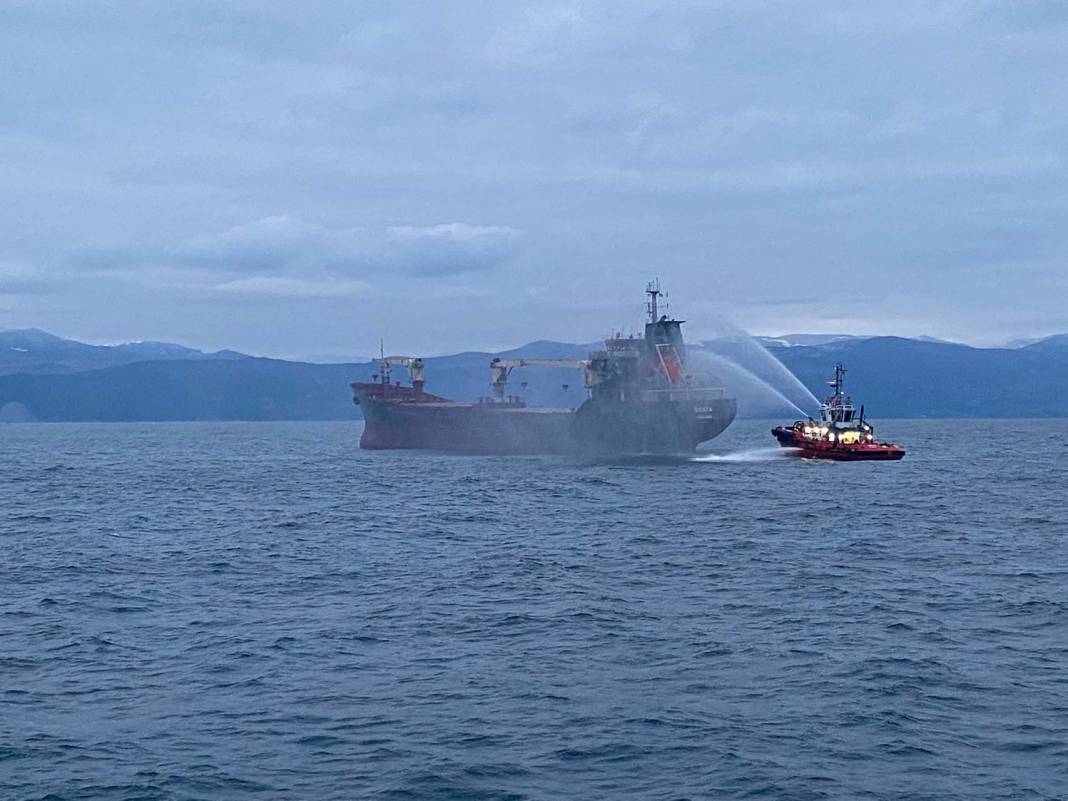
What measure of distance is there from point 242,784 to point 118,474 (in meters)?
95.0

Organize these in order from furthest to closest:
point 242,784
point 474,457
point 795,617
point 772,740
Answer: point 474,457
point 795,617
point 772,740
point 242,784

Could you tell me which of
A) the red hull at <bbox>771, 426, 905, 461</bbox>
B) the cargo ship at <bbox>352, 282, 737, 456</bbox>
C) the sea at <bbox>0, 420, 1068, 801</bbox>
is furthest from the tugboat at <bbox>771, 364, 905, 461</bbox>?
the sea at <bbox>0, 420, 1068, 801</bbox>

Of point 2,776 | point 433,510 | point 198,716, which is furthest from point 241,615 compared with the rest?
point 433,510

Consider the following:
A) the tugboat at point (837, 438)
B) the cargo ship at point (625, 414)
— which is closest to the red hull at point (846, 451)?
the tugboat at point (837, 438)

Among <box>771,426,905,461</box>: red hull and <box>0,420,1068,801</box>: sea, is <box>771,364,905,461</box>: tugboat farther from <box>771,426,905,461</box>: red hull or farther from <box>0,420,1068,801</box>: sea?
<box>0,420,1068,801</box>: sea

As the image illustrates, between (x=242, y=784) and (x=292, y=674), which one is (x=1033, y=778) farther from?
(x=292, y=674)

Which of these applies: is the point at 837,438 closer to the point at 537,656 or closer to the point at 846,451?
the point at 846,451

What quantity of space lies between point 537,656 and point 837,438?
285 feet

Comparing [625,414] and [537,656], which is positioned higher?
[625,414]

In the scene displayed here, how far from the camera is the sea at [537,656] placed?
20.2 meters

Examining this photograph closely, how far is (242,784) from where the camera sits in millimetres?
19469

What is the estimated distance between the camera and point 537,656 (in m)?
28.6

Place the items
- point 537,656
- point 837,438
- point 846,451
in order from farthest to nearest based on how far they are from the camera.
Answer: point 837,438, point 846,451, point 537,656

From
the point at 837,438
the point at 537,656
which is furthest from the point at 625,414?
the point at 537,656
